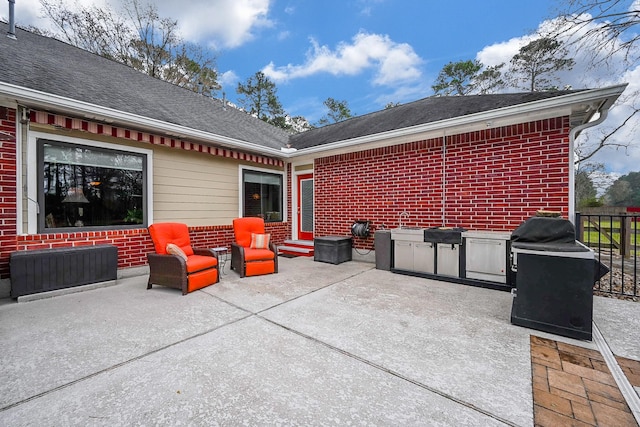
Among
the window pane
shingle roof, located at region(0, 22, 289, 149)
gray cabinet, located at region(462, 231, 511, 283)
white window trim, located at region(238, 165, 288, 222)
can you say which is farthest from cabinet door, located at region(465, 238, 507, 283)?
the window pane

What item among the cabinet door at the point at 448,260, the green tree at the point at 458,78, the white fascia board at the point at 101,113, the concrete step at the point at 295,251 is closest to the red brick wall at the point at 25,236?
the white fascia board at the point at 101,113

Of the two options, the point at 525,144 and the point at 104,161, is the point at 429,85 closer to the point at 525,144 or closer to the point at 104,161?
the point at 525,144

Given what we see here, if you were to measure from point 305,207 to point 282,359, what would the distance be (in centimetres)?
608

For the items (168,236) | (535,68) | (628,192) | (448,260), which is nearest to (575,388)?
(448,260)

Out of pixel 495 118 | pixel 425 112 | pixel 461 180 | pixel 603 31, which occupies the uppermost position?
pixel 603 31

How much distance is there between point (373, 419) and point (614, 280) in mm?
6579

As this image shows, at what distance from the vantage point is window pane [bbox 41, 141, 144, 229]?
4.39m

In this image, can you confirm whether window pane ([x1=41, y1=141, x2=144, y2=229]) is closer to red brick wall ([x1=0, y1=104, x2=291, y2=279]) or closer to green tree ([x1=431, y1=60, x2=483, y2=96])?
red brick wall ([x1=0, y1=104, x2=291, y2=279])

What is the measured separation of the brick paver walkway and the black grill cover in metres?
1.18

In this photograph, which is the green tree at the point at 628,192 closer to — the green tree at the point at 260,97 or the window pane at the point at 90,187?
the green tree at the point at 260,97

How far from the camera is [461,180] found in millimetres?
5453

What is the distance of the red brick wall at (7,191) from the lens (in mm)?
3932

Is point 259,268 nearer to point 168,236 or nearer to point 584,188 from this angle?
point 168,236

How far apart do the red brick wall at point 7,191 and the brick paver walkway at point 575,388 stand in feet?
22.0
